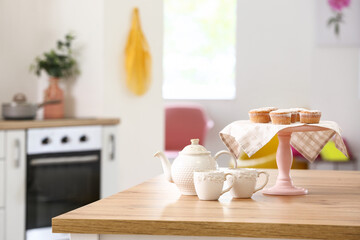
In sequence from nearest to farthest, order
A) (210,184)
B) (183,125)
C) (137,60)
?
(210,184), (137,60), (183,125)

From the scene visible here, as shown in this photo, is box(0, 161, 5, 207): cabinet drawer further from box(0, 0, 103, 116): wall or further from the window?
the window

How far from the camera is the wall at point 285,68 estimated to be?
7207 mm

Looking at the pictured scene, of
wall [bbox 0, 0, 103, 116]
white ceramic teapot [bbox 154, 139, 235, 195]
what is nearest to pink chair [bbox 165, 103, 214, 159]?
wall [bbox 0, 0, 103, 116]

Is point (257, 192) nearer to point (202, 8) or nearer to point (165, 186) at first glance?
point (165, 186)

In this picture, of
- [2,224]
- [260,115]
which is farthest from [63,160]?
[260,115]

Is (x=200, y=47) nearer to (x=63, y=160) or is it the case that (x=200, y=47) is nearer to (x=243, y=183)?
(x=63, y=160)

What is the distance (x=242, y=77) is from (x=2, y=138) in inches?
169

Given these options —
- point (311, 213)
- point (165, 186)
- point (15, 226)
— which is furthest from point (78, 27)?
point (311, 213)

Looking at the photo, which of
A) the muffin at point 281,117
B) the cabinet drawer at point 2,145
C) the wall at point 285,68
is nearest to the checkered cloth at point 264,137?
the muffin at point 281,117

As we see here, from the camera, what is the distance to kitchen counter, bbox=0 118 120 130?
3578 mm

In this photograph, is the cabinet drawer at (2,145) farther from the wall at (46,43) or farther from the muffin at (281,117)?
the muffin at (281,117)

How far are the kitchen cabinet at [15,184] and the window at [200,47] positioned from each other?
402 centimetres

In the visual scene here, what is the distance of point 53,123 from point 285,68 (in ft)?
13.7

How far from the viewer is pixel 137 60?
14.6 ft
